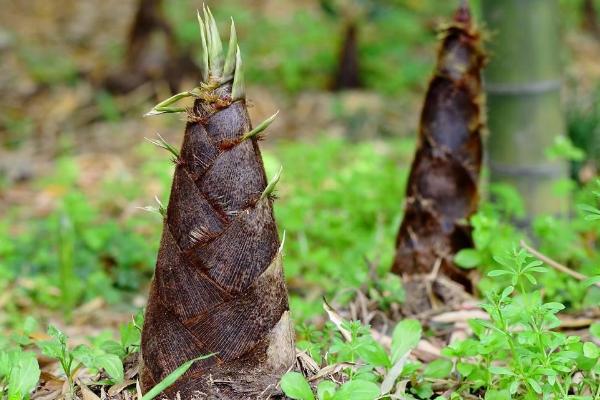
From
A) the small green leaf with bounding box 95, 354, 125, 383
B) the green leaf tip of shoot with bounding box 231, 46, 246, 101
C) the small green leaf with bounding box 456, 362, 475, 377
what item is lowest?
the small green leaf with bounding box 456, 362, 475, 377

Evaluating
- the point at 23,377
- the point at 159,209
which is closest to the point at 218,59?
the point at 159,209

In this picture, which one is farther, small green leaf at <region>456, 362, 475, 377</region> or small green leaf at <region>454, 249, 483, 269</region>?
small green leaf at <region>454, 249, 483, 269</region>

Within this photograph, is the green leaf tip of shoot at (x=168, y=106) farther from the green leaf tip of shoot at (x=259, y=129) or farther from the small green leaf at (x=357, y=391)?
the small green leaf at (x=357, y=391)

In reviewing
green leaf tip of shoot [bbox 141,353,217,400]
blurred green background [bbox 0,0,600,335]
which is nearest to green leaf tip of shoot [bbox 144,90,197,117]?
blurred green background [bbox 0,0,600,335]

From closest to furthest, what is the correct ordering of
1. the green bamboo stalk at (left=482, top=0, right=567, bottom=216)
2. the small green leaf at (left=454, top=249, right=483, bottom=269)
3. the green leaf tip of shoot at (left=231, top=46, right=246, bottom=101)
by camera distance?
the green leaf tip of shoot at (left=231, top=46, right=246, bottom=101), the small green leaf at (left=454, top=249, right=483, bottom=269), the green bamboo stalk at (left=482, top=0, right=567, bottom=216)

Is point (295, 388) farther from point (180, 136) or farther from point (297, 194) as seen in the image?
point (180, 136)

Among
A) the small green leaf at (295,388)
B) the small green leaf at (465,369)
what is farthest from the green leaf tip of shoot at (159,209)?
the small green leaf at (465,369)

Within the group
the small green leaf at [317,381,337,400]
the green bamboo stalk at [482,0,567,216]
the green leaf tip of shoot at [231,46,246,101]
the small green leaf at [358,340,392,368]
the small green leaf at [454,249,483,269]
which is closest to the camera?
the small green leaf at [317,381,337,400]

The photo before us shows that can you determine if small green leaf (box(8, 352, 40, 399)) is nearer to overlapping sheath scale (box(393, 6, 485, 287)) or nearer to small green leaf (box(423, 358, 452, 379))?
small green leaf (box(423, 358, 452, 379))
